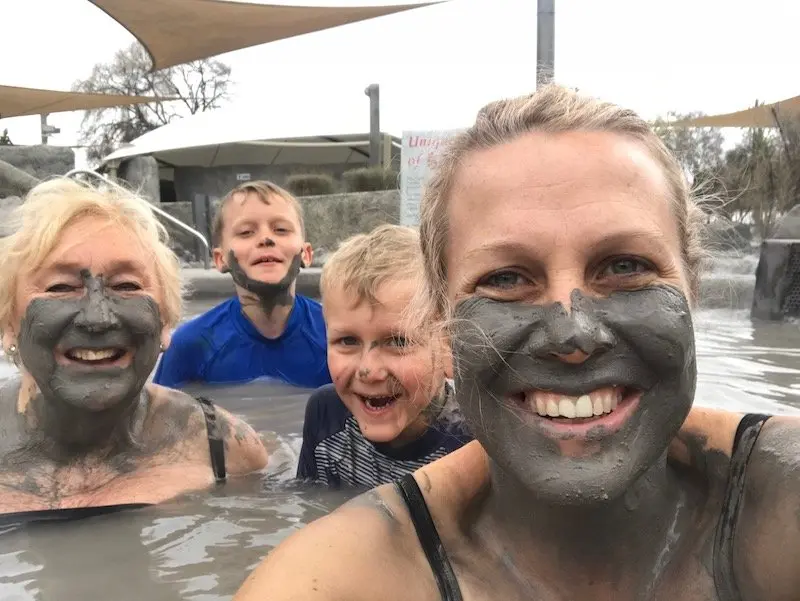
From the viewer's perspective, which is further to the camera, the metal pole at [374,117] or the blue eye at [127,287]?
the metal pole at [374,117]

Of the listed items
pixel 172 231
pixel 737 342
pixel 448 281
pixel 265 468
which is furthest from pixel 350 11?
pixel 448 281

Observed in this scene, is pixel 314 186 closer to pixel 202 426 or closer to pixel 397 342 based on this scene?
pixel 202 426

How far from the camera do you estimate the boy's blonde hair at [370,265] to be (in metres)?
2.74

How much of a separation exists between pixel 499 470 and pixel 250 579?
521 millimetres

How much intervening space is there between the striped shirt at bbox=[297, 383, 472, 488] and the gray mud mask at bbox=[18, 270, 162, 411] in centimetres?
78

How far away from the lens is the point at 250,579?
1449 mm

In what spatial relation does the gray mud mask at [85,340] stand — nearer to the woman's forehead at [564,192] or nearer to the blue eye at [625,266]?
the woman's forehead at [564,192]

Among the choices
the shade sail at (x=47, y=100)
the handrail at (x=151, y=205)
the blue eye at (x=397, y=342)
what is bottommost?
the blue eye at (x=397, y=342)

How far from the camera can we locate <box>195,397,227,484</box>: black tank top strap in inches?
128

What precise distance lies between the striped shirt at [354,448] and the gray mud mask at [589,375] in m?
1.55

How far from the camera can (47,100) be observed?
1822cm

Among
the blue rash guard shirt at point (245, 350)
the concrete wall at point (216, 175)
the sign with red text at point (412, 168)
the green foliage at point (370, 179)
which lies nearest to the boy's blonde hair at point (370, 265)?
the blue rash guard shirt at point (245, 350)

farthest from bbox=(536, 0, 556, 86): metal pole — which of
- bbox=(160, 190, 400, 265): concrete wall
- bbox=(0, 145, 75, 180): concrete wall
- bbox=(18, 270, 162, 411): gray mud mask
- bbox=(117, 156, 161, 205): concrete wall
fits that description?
bbox=(117, 156, 161, 205): concrete wall

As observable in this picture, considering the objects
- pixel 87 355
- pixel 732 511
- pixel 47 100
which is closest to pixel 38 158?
pixel 47 100
